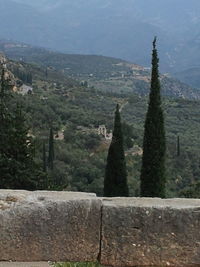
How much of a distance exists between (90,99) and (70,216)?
87.9 meters

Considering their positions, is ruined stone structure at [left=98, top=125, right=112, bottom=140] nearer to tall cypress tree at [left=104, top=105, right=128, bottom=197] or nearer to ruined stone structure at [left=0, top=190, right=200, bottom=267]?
tall cypress tree at [left=104, top=105, right=128, bottom=197]

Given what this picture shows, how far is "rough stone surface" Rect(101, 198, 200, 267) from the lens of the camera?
213 inches

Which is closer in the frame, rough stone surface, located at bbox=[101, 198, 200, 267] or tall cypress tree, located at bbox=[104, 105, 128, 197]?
rough stone surface, located at bbox=[101, 198, 200, 267]

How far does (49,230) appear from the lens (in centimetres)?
542

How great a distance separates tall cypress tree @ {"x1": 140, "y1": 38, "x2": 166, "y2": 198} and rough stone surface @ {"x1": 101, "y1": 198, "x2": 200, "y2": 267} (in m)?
15.9

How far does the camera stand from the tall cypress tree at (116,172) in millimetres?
22750

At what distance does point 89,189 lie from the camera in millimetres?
35250

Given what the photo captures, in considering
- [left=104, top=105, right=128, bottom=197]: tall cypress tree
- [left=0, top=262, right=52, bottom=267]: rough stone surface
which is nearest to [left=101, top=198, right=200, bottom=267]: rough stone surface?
[left=0, top=262, right=52, bottom=267]: rough stone surface

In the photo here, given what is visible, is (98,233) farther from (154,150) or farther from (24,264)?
(154,150)

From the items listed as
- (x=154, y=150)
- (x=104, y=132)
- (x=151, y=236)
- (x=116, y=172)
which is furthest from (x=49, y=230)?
(x=104, y=132)

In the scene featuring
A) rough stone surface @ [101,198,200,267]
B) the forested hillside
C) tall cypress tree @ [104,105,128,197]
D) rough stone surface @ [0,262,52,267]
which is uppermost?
rough stone surface @ [101,198,200,267]

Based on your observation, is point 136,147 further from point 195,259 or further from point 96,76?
point 96,76

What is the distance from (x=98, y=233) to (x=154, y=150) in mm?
17176

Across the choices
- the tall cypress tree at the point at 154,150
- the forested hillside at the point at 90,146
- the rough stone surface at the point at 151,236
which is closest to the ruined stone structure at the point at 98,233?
the rough stone surface at the point at 151,236
